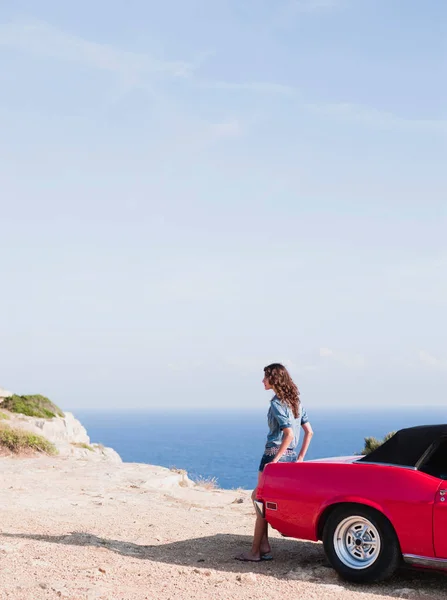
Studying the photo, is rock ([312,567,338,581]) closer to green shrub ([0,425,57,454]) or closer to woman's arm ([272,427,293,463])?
woman's arm ([272,427,293,463])

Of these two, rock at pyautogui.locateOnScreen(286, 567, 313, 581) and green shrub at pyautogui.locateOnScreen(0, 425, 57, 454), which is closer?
rock at pyautogui.locateOnScreen(286, 567, 313, 581)

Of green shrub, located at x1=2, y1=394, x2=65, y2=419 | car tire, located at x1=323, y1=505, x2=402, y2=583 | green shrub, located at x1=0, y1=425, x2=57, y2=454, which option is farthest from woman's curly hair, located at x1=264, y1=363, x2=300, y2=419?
green shrub, located at x1=2, y1=394, x2=65, y2=419

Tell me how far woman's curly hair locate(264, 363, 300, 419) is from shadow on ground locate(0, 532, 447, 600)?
161cm

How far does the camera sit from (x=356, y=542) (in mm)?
7012

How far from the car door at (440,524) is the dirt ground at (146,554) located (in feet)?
1.43

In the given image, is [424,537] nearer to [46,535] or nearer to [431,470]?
[431,470]

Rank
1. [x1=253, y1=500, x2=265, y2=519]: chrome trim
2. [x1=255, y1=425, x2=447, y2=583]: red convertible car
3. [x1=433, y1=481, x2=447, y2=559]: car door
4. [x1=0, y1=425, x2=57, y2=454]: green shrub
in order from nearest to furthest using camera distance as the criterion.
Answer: [x1=433, y1=481, x2=447, y2=559]: car door, [x1=255, y1=425, x2=447, y2=583]: red convertible car, [x1=253, y1=500, x2=265, y2=519]: chrome trim, [x1=0, y1=425, x2=57, y2=454]: green shrub

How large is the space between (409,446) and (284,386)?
146cm

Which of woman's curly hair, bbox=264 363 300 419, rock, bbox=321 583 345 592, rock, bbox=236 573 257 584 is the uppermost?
woman's curly hair, bbox=264 363 300 419

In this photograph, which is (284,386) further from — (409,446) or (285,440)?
(409,446)

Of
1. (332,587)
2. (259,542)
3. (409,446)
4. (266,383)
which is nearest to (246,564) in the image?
(259,542)

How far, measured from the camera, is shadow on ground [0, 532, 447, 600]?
7.01 meters

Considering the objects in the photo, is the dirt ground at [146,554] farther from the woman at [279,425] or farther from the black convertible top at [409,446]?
the black convertible top at [409,446]

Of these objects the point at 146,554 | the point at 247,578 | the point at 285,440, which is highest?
the point at 285,440
